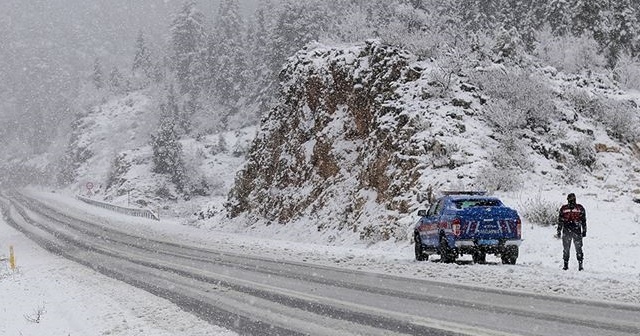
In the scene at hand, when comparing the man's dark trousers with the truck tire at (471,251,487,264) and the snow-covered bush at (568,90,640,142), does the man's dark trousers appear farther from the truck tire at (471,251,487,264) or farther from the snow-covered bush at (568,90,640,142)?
the snow-covered bush at (568,90,640,142)

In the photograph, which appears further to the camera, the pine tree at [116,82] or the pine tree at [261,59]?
the pine tree at [116,82]

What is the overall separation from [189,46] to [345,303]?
96.0m

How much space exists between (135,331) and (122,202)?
56.1 metres

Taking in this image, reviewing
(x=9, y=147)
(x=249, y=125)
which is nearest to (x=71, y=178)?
(x=249, y=125)

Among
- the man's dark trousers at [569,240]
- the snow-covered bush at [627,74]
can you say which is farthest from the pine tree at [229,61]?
the man's dark trousers at [569,240]

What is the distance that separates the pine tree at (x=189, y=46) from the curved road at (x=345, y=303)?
Result: 8147cm

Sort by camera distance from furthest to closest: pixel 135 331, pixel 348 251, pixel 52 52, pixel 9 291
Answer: pixel 52 52 < pixel 348 251 < pixel 9 291 < pixel 135 331

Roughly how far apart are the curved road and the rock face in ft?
21.8

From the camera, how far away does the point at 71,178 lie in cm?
9306

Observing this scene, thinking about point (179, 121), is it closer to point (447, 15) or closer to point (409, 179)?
point (447, 15)

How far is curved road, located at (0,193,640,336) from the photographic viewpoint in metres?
8.30

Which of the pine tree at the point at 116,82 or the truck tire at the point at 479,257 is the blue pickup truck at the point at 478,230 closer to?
the truck tire at the point at 479,257

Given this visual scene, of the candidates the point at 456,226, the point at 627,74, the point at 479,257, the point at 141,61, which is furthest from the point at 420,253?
the point at 141,61

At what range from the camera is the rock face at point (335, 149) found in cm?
2395
